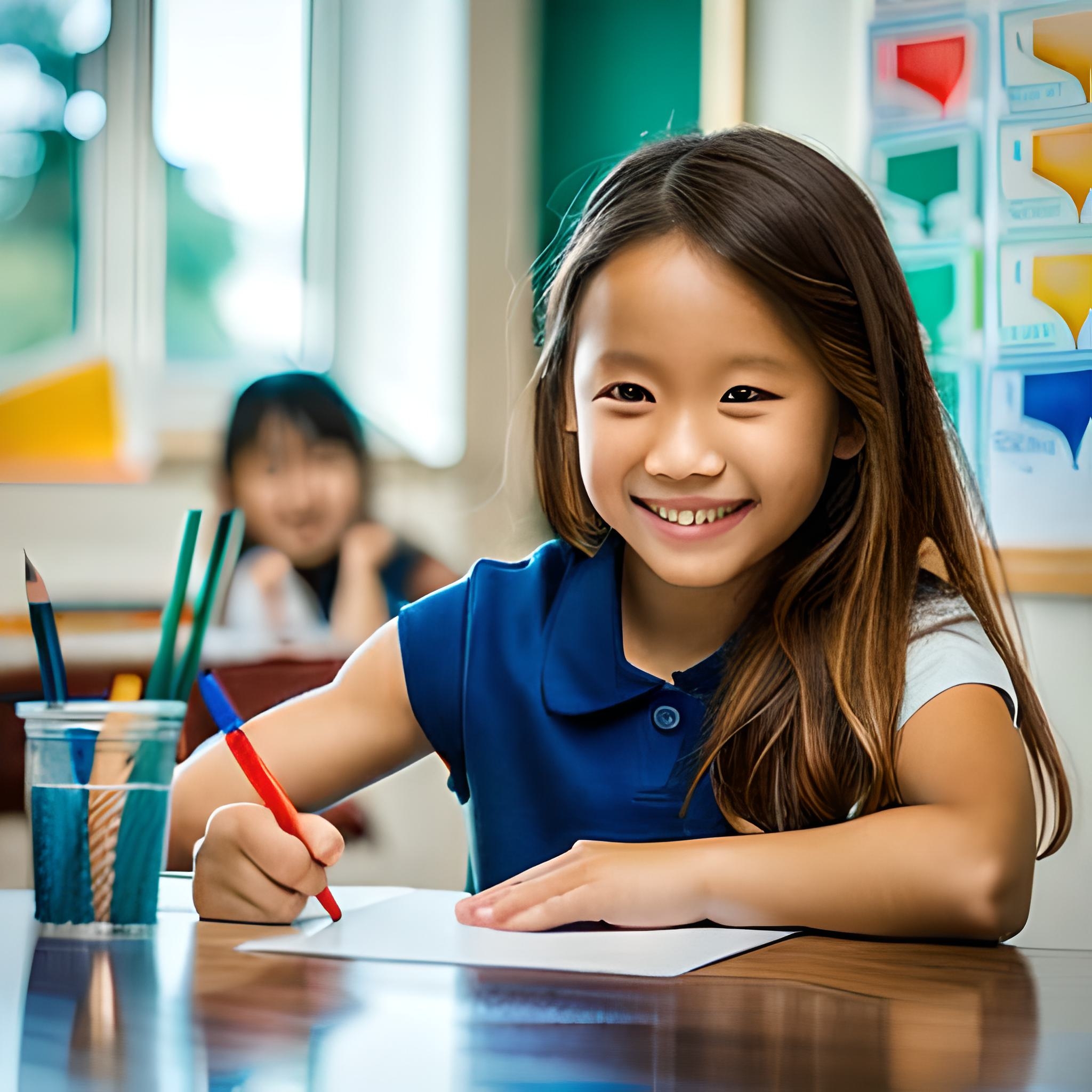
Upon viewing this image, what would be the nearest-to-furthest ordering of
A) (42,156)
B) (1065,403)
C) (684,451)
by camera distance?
(684,451)
(1065,403)
(42,156)

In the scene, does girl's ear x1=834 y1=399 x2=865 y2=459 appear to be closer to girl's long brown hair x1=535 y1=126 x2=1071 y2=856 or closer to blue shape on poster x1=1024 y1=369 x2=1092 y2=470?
girl's long brown hair x1=535 y1=126 x2=1071 y2=856

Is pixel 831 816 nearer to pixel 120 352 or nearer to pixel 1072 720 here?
pixel 1072 720

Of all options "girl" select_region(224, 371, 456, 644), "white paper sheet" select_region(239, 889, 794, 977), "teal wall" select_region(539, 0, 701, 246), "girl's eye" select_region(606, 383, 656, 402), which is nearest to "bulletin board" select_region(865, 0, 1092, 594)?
"teal wall" select_region(539, 0, 701, 246)

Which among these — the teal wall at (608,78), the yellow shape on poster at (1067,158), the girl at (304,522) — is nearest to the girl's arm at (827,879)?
the yellow shape on poster at (1067,158)

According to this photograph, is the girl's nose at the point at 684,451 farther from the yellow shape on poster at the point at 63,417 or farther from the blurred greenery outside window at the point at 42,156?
the blurred greenery outside window at the point at 42,156

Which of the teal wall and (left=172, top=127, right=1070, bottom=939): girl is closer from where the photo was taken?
(left=172, top=127, right=1070, bottom=939): girl

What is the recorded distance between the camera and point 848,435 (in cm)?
87

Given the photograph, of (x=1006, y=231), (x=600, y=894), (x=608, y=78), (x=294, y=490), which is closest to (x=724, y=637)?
(x=600, y=894)

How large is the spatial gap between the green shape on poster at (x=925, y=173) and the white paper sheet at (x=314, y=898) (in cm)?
170

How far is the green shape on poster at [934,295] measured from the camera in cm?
213

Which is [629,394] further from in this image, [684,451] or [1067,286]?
[1067,286]

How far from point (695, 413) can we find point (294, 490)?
205cm

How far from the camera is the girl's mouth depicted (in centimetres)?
81

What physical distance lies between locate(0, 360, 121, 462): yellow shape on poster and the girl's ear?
244 cm
